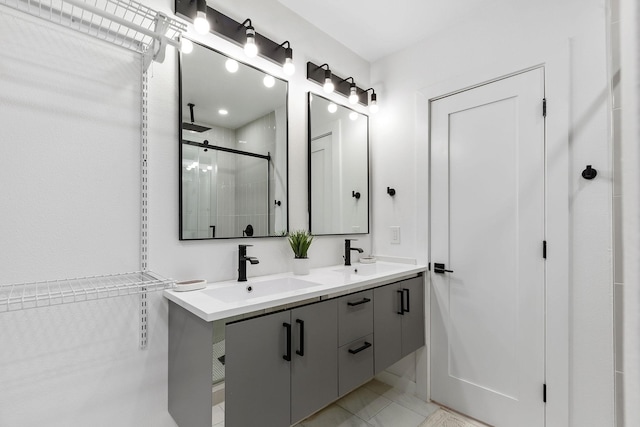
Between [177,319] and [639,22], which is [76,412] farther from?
[639,22]

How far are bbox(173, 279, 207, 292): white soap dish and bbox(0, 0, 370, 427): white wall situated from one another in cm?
9

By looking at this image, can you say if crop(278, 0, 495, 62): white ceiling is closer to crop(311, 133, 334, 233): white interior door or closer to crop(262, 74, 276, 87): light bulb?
crop(262, 74, 276, 87): light bulb

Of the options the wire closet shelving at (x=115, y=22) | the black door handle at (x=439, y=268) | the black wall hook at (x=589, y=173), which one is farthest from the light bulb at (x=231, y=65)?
the black wall hook at (x=589, y=173)

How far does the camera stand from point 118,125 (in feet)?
4.46

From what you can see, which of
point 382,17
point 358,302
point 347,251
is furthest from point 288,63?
point 358,302

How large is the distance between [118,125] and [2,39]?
1.42 feet

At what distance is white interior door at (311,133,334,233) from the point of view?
2158mm

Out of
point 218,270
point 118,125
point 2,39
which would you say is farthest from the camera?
point 218,270

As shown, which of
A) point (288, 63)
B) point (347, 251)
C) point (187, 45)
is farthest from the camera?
point (347, 251)

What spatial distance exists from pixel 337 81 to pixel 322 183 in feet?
2.61

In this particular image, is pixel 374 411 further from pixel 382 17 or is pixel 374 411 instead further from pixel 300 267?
pixel 382 17

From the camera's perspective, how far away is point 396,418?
199 centimetres

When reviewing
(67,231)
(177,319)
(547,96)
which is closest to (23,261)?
(67,231)

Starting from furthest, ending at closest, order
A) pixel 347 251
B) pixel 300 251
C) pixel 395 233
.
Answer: pixel 395 233
pixel 347 251
pixel 300 251
